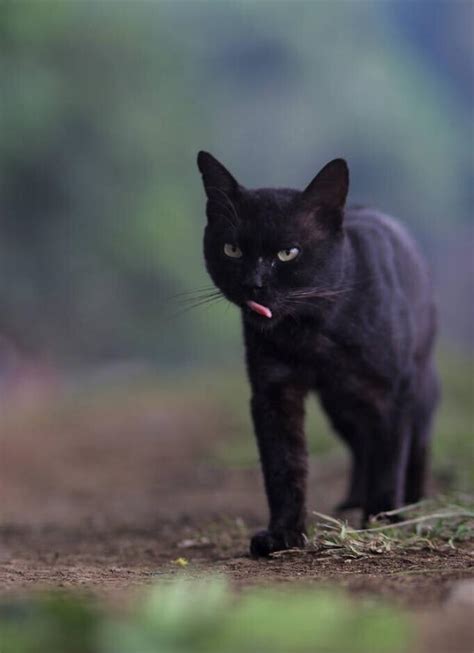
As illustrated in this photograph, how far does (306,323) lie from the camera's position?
340 cm

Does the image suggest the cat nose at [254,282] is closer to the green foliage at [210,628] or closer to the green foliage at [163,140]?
the green foliage at [210,628]

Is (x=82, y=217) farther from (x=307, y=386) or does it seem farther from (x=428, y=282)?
(x=307, y=386)

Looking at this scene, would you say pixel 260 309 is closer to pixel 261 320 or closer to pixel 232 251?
pixel 261 320

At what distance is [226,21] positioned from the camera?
41.1ft

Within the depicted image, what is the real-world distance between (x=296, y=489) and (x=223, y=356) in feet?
31.0

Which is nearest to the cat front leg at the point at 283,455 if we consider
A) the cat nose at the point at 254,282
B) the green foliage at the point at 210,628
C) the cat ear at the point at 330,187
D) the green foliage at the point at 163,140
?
the cat nose at the point at 254,282

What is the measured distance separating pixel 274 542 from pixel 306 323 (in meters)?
0.70

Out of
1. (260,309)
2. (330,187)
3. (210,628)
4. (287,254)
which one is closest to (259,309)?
(260,309)

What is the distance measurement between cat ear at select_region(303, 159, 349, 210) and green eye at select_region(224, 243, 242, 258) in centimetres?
25

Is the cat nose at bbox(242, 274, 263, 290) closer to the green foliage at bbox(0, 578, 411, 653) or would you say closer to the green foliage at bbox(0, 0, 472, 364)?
the green foliage at bbox(0, 578, 411, 653)

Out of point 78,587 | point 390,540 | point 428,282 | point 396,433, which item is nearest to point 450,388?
point 428,282

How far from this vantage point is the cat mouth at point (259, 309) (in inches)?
125

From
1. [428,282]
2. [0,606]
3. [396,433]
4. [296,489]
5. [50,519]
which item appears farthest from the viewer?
[50,519]

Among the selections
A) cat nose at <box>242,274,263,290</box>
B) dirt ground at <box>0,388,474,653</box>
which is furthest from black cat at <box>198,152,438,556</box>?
dirt ground at <box>0,388,474,653</box>
